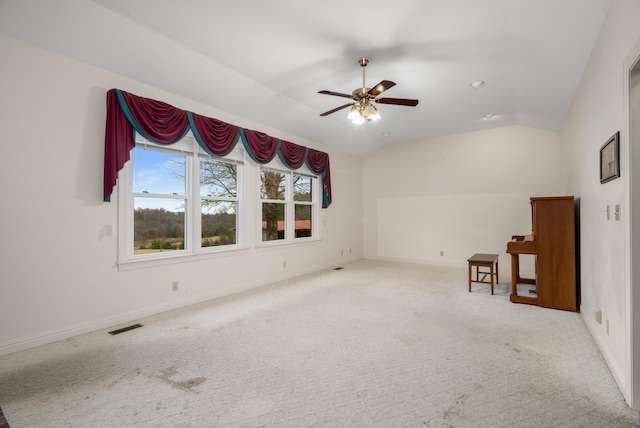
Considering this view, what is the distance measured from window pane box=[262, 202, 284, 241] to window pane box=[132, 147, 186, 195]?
5.08ft

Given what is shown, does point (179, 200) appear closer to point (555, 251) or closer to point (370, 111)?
point (370, 111)

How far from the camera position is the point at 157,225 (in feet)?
12.0

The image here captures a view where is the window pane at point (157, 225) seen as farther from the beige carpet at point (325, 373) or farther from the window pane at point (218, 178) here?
the beige carpet at point (325, 373)

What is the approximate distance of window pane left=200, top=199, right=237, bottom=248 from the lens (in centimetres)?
420

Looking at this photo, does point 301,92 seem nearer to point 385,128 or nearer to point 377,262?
point 385,128

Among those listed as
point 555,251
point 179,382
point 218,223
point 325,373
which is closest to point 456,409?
point 325,373

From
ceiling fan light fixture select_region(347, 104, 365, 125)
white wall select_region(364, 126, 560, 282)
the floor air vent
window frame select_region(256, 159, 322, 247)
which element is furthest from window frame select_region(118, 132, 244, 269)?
white wall select_region(364, 126, 560, 282)

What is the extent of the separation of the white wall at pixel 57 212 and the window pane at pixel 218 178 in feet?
3.24

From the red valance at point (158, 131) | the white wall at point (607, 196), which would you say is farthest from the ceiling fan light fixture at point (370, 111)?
the red valance at point (158, 131)

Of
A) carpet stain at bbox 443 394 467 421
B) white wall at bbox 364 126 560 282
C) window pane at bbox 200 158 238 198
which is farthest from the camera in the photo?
white wall at bbox 364 126 560 282

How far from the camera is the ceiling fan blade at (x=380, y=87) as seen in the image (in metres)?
2.84

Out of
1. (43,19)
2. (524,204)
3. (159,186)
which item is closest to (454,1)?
(43,19)

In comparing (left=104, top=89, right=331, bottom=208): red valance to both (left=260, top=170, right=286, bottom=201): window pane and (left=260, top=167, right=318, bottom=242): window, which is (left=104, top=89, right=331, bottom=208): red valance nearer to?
(left=260, top=170, right=286, bottom=201): window pane

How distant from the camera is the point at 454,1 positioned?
2350 mm
